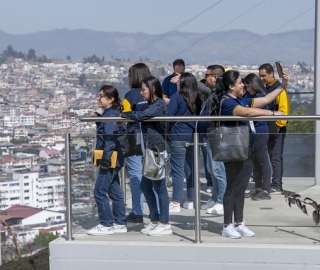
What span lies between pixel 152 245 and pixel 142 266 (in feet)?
0.72

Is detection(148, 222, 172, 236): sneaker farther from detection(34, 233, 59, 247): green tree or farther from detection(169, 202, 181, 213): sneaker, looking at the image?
detection(34, 233, 59, 247): green tree

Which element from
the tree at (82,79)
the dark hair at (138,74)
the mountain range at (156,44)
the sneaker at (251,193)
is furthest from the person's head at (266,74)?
the mountain range at (156,44)

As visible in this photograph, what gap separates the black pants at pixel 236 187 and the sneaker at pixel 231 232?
5cm

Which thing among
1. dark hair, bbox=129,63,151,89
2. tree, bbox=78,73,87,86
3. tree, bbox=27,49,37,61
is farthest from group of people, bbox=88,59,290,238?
tree, bbox=27,49,37,61

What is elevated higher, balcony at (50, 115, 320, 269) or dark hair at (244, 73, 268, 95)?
dark hair at (244, 73, 268, 95)

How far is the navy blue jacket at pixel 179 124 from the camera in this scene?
7629 mm

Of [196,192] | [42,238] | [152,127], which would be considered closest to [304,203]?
[196,192]

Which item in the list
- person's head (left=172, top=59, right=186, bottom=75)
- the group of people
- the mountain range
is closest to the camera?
the group of people

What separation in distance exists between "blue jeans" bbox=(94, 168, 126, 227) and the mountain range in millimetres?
83050

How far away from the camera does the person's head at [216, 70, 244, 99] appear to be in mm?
7477

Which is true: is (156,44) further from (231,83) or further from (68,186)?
(231,83)

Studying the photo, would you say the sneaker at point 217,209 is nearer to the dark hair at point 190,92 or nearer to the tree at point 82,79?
the dark hair at point 190,92

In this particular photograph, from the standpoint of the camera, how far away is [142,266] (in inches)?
303

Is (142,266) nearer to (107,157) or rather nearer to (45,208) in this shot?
(107,157)
